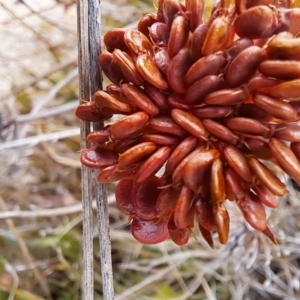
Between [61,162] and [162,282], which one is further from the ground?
[61,162]

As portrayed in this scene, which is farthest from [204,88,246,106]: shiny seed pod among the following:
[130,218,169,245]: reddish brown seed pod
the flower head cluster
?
[130,218,169,245]: reddish brown seed pod

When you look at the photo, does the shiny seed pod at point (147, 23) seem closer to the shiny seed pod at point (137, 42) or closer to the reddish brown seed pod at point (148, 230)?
the shiny seed pod at point (137, 42)

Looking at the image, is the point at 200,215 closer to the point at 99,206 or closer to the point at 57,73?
the point at 99,206

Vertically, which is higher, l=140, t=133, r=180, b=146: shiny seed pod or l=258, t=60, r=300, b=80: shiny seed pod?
l=258, t=60, r=300, b=80: shiny seed pod

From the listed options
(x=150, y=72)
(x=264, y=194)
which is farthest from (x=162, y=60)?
(x=264, y=194)

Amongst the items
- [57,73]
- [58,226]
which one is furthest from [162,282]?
[57,73]

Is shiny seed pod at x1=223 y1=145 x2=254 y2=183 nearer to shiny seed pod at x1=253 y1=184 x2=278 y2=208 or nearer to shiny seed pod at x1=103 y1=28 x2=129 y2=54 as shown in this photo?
shiny seed pod at x1=253 y1=184 x2=278 y2=208

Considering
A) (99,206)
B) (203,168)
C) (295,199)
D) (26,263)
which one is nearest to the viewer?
(203,168)

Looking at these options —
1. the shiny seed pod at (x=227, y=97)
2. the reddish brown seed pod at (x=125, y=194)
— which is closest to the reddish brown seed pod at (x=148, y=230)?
the reddish brown seed pod at (x=125, y=194)
